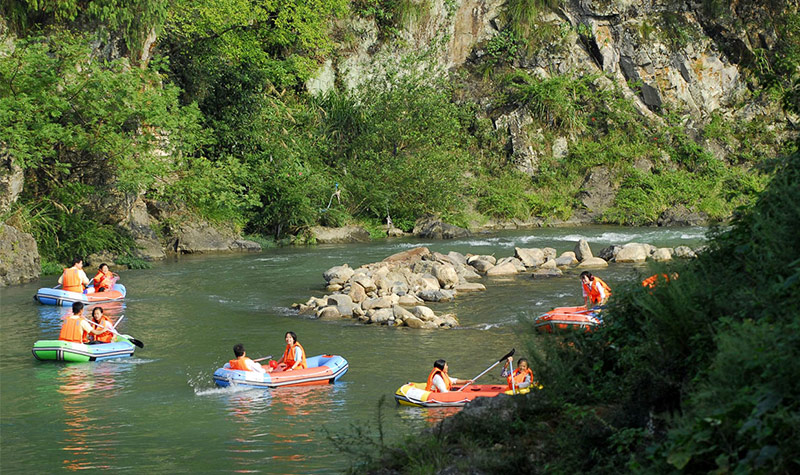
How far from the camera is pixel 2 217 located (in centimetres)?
2083

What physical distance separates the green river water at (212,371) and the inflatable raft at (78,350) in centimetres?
16

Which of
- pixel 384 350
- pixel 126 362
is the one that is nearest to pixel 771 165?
pixel 384 350

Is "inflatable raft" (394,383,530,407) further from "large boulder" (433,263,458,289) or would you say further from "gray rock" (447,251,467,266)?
"gray rock" (447,251,467,266)

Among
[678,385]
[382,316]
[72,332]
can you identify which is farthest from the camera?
[382,316]

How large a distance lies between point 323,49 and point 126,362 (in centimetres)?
2320

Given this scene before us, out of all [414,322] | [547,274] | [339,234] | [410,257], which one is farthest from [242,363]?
[339,234]

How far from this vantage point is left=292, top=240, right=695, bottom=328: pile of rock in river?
15.8 metres

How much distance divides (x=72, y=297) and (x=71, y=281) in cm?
48

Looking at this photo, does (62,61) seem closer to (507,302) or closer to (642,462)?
(507,302)

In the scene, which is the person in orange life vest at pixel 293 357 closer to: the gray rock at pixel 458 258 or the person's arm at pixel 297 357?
the person's arm at pixel 297 357

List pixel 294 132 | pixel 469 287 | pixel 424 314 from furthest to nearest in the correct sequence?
1. pixel 294 132
2. pixel 469 287
3. pixel 424 314

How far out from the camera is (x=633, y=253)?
22703 mm

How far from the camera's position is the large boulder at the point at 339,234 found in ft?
95.5

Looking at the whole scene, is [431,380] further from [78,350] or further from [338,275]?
[338,275]
